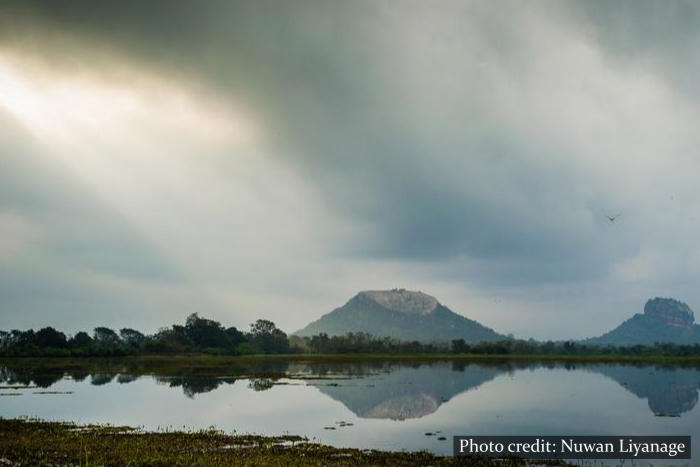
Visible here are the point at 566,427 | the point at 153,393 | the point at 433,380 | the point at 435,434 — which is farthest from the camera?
the point at 433,380

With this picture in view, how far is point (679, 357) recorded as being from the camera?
516ft

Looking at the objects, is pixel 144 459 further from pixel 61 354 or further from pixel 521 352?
pixel 521 352

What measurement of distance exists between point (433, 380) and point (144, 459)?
192ft

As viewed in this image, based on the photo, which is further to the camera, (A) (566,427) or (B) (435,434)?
(A) (566,427)

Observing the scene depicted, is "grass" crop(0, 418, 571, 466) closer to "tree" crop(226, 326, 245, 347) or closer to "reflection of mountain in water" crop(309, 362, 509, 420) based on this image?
"reflection of mountain in water" crop(309, 362, 509, 420)

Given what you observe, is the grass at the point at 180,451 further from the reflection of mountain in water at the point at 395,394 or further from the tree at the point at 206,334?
the tree at the point at 206,334

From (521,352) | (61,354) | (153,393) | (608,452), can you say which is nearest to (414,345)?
(521,352)

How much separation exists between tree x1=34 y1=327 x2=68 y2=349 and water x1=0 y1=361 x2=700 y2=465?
75704 mm

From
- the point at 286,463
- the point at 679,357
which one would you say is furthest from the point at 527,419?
the point at 679,357

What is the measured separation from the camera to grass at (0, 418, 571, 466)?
24062 mm

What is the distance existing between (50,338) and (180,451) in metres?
139

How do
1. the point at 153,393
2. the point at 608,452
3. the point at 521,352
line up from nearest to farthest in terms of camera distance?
1. the point at 608,452
2. the point at 153,393
3. the point at 521,352

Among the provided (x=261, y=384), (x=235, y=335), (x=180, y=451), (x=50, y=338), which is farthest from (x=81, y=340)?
(x=180, y=451)

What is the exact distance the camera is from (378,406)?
1948 inches
